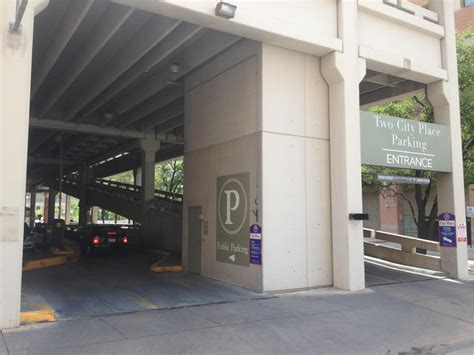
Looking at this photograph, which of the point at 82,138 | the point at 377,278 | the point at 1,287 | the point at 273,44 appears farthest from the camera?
the point at 82,138

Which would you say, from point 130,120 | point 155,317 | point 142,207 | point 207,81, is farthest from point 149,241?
point 155,317

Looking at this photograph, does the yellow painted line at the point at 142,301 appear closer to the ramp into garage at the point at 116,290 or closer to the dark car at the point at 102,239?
the ramp into garage at the point at 116,290

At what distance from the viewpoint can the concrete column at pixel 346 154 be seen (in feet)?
36.3

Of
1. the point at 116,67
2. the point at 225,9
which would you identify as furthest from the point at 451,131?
the point at 116,67

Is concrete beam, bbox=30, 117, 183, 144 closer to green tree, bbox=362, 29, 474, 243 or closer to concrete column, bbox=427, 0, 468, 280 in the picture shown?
green tree, bbox=362, 29, 474, 243

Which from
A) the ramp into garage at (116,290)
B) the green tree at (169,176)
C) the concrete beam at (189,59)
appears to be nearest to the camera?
the ramp into garage at (116,290)

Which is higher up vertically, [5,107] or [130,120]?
[130,120]

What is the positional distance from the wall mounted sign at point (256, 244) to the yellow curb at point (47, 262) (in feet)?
25.4

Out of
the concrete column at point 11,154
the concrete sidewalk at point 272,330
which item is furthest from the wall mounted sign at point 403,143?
the concrete column at point 11,154

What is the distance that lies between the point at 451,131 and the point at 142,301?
10358 millimetres

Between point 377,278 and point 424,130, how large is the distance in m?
4.49

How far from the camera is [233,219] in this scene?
11.5m

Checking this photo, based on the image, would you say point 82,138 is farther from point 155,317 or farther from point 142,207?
point 155,317

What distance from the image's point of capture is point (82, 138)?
27359 mm
